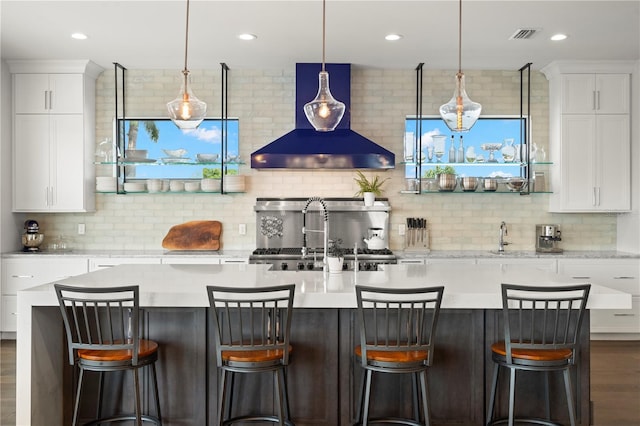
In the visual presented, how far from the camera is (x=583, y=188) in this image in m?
6.19

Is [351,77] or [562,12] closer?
[562,12]

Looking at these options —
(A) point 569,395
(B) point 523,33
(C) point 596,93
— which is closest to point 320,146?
(B) point 523,33

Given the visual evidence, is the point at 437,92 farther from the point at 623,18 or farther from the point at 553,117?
the point at 623,18

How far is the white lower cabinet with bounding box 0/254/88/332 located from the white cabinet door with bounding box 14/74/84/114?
1529mm

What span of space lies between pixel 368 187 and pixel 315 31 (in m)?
1.89

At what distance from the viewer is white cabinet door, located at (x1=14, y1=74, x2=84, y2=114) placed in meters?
6.14

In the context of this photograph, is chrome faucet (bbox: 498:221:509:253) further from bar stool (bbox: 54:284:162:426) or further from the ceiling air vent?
bar stool (bbox: 54:284:162:426)

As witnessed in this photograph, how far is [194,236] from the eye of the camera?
6.41 m

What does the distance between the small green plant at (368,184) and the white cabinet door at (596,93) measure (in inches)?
80.1

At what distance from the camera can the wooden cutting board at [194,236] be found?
6371 millimetres

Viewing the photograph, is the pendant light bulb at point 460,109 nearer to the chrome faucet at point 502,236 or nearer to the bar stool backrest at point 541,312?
the bar stool backrest at point 541,312

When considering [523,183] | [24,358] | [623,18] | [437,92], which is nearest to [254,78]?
[437,92]

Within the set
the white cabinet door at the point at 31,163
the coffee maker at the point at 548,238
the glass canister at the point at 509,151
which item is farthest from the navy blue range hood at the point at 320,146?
the white cabinet door at the point at 31,163

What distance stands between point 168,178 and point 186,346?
3.48 m
